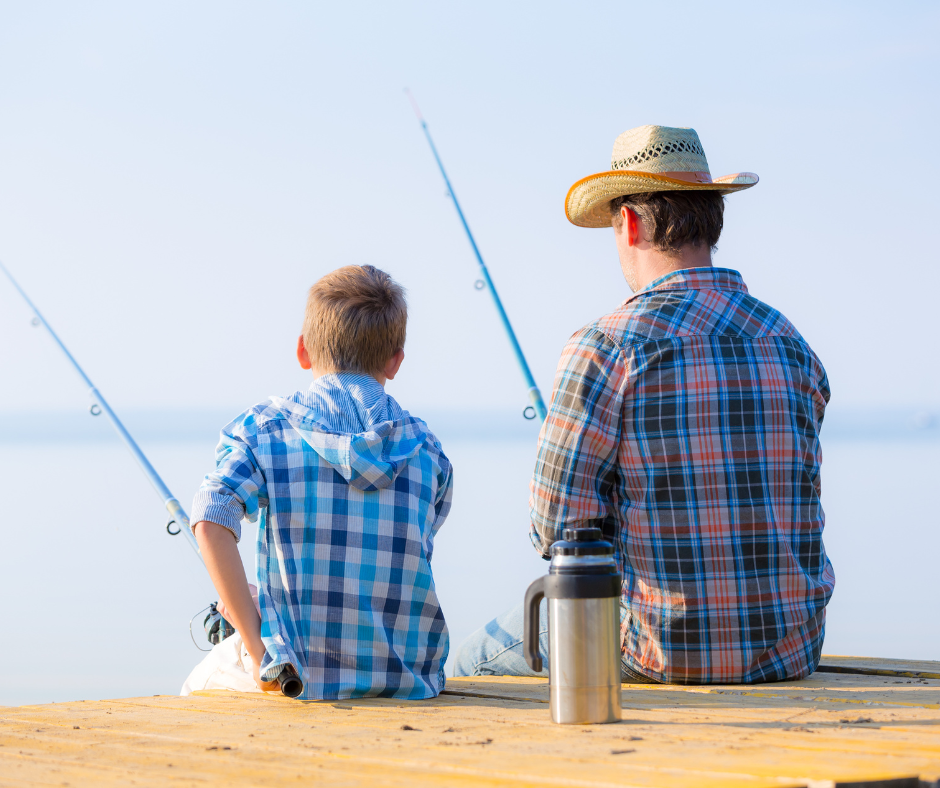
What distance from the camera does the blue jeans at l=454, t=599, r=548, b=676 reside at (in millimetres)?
2303

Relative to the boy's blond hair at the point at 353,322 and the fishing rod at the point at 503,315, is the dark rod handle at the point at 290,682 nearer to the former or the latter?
the boy's blond hair at the point at 353,322

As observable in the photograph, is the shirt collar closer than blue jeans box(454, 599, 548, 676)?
Yes

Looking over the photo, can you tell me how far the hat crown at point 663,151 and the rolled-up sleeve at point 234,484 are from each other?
876 mm

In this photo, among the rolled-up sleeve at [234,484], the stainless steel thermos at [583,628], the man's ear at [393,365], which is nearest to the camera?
the stainless steel thermos at [583,628]

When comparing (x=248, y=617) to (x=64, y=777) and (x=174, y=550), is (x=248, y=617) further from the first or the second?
(x=174, y=550)

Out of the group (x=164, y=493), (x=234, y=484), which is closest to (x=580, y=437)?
(x=234, y=484)

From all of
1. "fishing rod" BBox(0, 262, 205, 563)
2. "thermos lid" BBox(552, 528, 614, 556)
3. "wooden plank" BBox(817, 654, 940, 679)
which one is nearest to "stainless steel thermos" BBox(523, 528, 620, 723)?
"thermos lid" BBox(552, 528, 614, 556)

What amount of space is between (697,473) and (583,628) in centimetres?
52

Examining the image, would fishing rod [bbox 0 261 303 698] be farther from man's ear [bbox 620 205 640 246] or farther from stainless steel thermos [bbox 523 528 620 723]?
man's ear [bbox 620 205 640 246]

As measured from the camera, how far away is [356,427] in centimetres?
185

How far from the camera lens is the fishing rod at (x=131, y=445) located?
2.96 m

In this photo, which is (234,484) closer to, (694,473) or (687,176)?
(694,473)

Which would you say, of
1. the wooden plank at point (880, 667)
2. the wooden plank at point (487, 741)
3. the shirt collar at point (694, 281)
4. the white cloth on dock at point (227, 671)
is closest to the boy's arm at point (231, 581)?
the wooden plank at point (487, 741)

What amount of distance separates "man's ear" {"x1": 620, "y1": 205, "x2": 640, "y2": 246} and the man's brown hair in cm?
1
